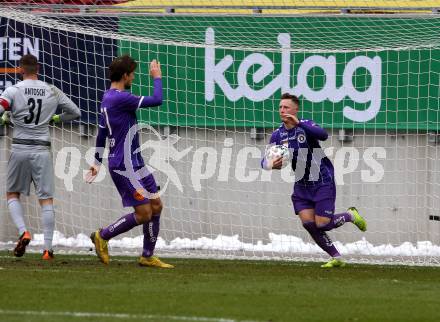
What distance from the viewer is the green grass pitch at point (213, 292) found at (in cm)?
867

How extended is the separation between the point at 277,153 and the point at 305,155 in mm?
507

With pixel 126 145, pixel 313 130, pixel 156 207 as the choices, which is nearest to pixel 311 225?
pixel 313 130

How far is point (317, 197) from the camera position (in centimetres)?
1282

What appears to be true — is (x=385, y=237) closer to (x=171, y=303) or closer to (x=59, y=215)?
(x=59, y=215)

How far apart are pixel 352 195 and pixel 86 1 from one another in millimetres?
5102

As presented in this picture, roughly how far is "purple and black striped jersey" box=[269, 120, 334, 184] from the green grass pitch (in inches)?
39.4

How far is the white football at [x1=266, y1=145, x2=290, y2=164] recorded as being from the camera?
12.4 m

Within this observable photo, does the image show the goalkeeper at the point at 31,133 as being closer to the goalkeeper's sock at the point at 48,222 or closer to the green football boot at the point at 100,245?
the goalkeeper's sock at the point at 48,222

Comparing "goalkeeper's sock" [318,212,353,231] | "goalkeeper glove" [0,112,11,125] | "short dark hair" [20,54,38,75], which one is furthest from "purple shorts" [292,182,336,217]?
"goalkeeper glove" [0,112,11,125]

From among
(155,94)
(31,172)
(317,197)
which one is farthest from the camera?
(31,172)

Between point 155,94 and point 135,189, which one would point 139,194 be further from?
point 155,94

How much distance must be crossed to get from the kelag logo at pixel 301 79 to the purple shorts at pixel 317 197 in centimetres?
324

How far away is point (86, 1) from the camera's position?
1788cm

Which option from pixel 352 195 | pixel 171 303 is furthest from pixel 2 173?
pixel 171 303
